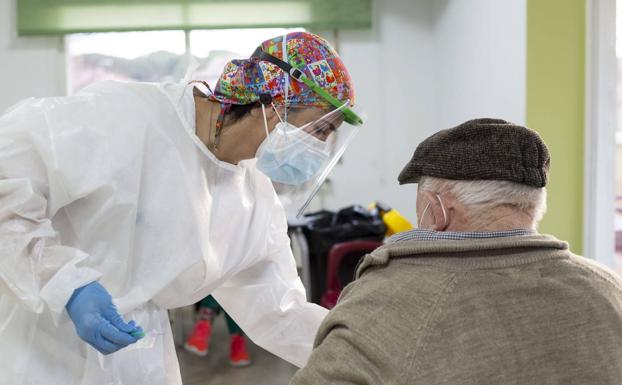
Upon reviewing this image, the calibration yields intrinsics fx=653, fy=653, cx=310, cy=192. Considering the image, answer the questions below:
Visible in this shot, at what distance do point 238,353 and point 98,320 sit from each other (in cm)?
249

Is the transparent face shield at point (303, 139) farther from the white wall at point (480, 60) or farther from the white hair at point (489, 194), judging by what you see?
the white wall at point (480, 60)

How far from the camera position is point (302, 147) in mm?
1501

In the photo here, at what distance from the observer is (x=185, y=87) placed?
4.80 ft

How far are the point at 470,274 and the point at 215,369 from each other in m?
2.80

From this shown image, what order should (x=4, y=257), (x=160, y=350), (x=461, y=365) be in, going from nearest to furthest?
1. (x=461, y=365)
2. (x=4, y=257)
3. (x=160, y=350)

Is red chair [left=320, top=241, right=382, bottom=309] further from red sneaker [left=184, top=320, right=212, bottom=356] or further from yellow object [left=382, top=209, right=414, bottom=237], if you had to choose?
red sneaker [left=184, top=320, right=212, bottom=356]

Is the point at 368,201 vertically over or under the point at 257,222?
under

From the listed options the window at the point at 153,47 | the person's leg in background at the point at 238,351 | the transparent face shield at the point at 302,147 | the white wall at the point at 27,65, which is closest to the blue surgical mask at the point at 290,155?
the transparent face shield at the point at 302,147

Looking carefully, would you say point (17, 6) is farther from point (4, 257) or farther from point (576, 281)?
point (576, 281)

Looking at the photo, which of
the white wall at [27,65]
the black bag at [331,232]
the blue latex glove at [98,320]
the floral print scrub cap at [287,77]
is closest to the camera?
the blue latex glove at [98,320]

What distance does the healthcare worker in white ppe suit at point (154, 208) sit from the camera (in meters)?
1.21

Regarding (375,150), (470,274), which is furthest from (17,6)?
(470,274)

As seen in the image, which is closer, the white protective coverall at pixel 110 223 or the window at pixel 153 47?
the white protective coverall at pixel 110 223

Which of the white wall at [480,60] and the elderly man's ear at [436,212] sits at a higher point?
the white wall at [480,60]
